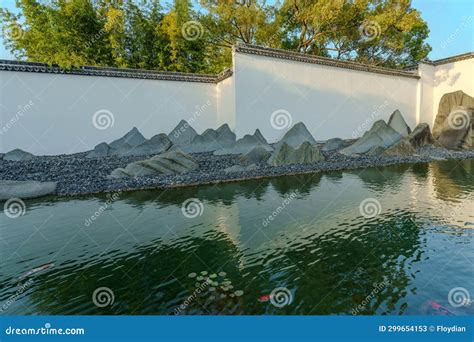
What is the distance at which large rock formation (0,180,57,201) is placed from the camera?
19.0 ft

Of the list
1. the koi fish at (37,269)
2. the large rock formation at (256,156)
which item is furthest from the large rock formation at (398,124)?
the koi fish at (37,269)

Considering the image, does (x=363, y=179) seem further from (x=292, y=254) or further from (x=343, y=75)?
(x=343, y=75)

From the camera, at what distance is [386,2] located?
14688 mm

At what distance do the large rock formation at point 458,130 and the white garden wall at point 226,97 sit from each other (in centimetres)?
236

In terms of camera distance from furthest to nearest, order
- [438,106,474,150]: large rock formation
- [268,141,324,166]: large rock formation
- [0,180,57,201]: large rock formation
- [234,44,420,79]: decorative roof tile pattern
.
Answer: [438,106,474,150]: large rock formation, [234,44,420,79]: decorative roof tile pattern, [268,141,324,166]: large rock formation, [0,180,57,201]: large rock formation

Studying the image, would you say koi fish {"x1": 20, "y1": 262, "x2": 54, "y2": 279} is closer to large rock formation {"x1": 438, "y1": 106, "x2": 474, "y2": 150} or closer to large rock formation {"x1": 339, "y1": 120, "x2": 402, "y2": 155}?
large rock formation {"x1": 339, "y1": 120, "x2": 402, "y2": 155}

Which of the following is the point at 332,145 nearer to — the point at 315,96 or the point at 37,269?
the point at 315,96

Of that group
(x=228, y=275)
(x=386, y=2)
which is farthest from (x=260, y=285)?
(x=386, y=2)

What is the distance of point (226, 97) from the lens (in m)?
13.2

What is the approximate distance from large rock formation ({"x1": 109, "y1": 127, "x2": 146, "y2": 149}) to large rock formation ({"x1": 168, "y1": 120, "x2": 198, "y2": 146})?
4.09ft

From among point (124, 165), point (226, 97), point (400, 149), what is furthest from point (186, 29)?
point (400, 149)

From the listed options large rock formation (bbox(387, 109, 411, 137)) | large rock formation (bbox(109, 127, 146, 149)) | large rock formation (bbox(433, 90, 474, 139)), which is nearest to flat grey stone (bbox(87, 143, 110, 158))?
large rock formation (bbox(109, 127, 146, 149))

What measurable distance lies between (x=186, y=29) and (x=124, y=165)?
866 cm

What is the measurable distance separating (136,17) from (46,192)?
10793mm
